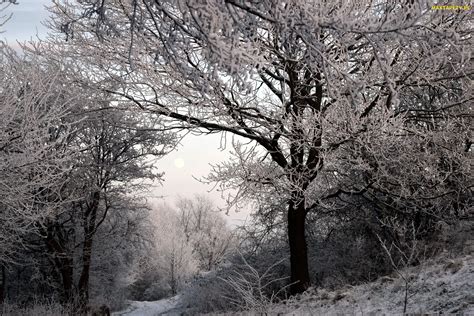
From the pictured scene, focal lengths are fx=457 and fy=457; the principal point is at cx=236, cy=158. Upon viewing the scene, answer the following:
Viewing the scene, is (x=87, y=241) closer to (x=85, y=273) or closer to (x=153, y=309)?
(x=85, y=273)

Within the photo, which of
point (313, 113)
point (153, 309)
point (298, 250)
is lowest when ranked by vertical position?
point (153, 309)

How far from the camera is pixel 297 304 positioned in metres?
8.11

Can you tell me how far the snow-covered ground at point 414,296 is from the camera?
17.4 feet

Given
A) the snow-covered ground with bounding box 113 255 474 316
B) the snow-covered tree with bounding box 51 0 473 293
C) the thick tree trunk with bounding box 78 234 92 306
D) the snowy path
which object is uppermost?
the snow-covered tree with bounding box 51 0 473 293

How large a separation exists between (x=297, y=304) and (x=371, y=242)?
4.28 m

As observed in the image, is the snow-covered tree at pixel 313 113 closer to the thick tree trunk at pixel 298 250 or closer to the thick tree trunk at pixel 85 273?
the thick tree trunk at pixel 298 250

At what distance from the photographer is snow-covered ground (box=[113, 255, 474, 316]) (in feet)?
17.4

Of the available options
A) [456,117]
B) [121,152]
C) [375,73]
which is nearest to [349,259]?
[456,117]

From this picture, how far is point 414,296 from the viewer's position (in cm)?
592

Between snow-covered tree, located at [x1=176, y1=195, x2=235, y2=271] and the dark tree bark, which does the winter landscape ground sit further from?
snow-covered tree, located at [x1=176, y1=195, x2=235, y2=271]

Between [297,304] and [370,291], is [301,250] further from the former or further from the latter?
[370,291]

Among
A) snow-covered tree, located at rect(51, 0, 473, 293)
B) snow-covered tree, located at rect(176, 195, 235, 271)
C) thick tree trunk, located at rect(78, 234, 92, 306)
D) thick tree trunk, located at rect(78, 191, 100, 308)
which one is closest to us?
snow-covered tree, located at rect(51, 0, 473, 293)

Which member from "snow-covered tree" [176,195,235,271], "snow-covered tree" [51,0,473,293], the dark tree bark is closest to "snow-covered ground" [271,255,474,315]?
"snow-covered tree" [51,0,473,293]

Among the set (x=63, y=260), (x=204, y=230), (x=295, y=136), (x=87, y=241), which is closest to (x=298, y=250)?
(x=295, y=136)
